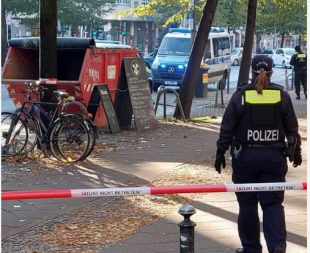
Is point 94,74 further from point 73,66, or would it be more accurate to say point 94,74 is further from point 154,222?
point 154,222

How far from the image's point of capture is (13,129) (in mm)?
10734

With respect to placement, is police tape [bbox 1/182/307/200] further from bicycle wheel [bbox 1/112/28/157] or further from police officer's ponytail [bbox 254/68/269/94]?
bicycle wheel [bbox 1/112/28/157]

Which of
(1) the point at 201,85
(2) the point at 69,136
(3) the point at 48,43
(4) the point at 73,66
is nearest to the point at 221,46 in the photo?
(1) the point at 201,85

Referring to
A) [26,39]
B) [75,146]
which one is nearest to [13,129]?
[75,146]

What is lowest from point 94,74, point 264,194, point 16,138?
point 16,138

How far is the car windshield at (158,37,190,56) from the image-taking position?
3066cm

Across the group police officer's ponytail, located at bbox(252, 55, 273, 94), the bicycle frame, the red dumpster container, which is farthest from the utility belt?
the red dumpster container

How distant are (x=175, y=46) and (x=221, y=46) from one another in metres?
2.46

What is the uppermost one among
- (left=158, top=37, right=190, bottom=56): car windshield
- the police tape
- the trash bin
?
(left=158, top=37, right=190, bottom=56): car windshield

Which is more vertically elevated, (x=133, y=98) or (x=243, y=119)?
(x=243, y=119)

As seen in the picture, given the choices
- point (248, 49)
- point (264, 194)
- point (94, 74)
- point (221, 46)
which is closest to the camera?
point (264, 194)

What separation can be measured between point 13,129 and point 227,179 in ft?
11.1

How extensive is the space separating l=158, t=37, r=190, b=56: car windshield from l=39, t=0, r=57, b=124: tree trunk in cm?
1969

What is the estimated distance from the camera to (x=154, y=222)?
7113 mm
